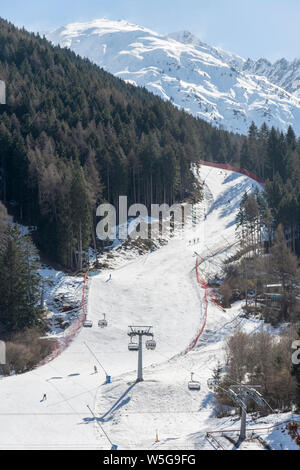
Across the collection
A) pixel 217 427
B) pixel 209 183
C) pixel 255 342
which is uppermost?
pixel 209 183

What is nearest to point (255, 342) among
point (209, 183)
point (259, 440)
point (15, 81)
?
point (259, 440)

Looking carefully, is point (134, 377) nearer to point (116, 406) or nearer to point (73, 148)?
point (116, 406)

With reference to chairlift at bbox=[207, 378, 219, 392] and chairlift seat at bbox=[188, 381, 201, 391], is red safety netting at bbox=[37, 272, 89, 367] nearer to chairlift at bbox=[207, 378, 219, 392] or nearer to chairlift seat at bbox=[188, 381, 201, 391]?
chairlift seat at bbox=[188, 381, 201, 391]

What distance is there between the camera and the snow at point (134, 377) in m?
28.6

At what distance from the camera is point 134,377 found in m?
37.6

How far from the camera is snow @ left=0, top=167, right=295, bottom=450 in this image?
28562 millimetres

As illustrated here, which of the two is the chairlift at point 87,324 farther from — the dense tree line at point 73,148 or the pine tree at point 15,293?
the dense tree line at point 73,148

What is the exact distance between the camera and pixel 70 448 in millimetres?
26453

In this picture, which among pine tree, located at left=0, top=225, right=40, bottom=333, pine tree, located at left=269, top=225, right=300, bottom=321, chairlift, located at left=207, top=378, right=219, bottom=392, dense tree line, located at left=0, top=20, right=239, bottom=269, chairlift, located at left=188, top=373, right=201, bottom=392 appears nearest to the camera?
chairlift, located at left=207, top=378, right=219, bottom=392

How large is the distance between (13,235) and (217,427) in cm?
3002

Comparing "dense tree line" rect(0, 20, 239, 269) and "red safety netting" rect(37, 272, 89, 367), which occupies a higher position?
"dense tree line" rect(0, 20, 239, 269)

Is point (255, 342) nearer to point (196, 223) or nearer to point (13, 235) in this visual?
point (13, 235)

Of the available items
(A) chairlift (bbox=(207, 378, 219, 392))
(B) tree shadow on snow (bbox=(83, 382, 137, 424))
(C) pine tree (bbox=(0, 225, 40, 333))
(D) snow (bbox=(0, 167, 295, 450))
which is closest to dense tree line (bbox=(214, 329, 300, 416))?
(A) chairlift (bbox=(207, 378, 219, 392))

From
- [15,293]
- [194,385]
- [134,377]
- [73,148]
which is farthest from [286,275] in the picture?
[73,148]
